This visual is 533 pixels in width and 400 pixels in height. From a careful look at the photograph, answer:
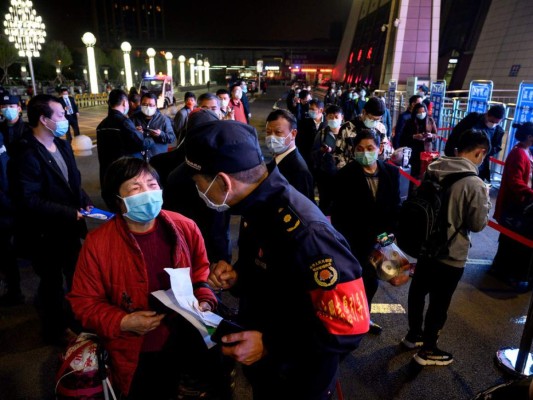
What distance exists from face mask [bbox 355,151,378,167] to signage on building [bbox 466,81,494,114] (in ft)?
25.2

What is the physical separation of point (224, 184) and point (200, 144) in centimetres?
18

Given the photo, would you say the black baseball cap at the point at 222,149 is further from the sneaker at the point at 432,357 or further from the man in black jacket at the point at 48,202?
the sneaker at the point at 432,357

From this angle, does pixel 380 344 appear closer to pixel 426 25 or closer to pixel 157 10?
pixel 426 25

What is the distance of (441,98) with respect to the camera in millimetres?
11273

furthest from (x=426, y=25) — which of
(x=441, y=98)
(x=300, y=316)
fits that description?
(x=300, y=316)

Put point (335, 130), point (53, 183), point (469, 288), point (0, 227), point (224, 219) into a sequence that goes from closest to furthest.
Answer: point (53, 183) < point (224, 219) < point (0, 227) < point (469, 288) < point (335, 130)

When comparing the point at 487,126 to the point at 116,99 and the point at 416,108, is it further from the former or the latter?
the point at 116,99

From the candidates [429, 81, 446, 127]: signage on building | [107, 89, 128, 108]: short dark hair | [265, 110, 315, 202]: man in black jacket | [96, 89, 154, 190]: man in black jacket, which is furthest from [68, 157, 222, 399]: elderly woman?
[429, 81, 446, 127]: signage on building

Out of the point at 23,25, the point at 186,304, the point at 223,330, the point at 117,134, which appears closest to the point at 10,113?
the point at 117,134

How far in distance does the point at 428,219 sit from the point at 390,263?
0.47 m

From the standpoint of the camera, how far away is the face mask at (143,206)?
2123 millimetres

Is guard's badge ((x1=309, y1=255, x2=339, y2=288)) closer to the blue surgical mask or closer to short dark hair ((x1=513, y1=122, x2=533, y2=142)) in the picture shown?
the blue surgical mask

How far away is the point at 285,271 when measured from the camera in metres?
1.48

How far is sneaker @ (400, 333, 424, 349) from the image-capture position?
359 cm
